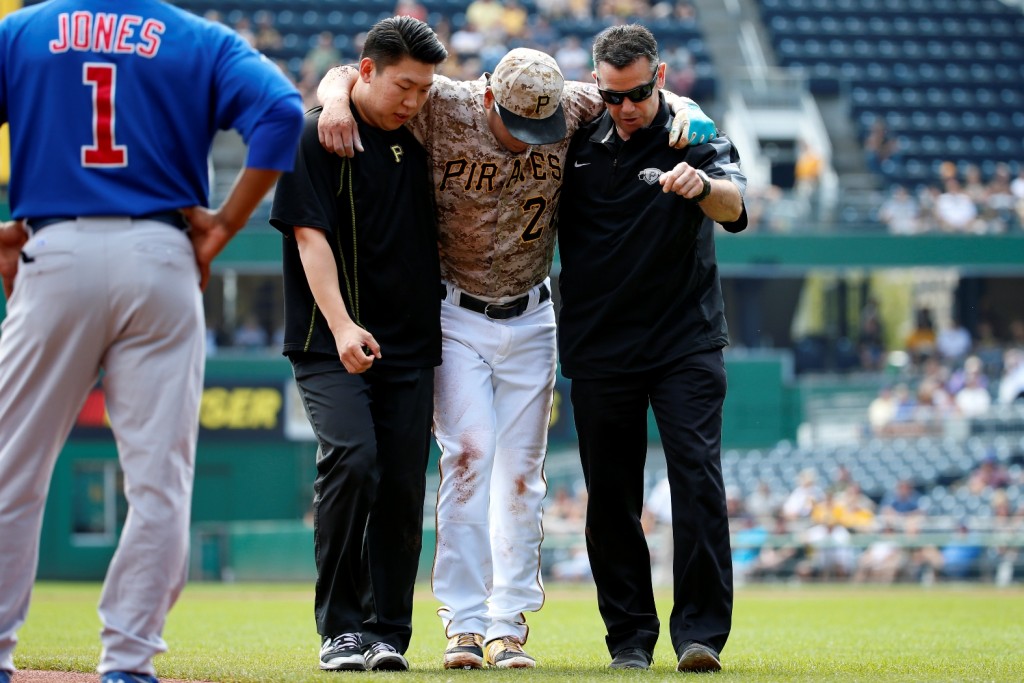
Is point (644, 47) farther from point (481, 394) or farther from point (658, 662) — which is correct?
point (658, 662)

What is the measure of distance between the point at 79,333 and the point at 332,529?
130 centimetres

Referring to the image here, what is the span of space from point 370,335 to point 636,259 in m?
1.06

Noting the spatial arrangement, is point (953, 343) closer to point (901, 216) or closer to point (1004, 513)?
point (901, 216)

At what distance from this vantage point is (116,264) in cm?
350

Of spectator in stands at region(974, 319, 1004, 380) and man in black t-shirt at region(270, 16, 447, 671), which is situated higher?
man in black t-shirt at region(270, 16, 447, 671)

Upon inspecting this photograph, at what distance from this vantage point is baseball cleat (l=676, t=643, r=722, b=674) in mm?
4652

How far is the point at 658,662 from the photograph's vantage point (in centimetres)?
543

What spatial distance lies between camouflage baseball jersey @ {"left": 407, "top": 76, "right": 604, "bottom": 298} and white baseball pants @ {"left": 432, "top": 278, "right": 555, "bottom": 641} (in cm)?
14

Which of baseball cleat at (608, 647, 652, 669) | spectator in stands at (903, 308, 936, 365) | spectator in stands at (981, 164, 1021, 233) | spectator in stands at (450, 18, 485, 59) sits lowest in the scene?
spectator in stands at (903, 308, 936, 365)

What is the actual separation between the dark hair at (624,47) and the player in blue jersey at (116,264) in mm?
1524

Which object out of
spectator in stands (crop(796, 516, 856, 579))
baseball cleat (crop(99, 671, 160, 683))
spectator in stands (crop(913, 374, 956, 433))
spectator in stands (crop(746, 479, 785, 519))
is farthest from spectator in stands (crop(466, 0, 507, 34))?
baseball cleat (crop(99, 671, 160, 683))

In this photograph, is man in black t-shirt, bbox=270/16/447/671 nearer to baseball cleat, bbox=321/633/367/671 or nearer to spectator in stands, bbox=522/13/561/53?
baseball cleat, bbox=321/633/367/671

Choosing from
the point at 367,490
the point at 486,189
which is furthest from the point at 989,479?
the point at 367,490

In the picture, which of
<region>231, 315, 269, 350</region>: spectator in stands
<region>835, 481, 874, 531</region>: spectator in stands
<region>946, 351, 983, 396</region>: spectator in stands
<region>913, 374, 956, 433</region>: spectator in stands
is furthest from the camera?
<region>231, 315, 269, 350</region>: spectator in stands
